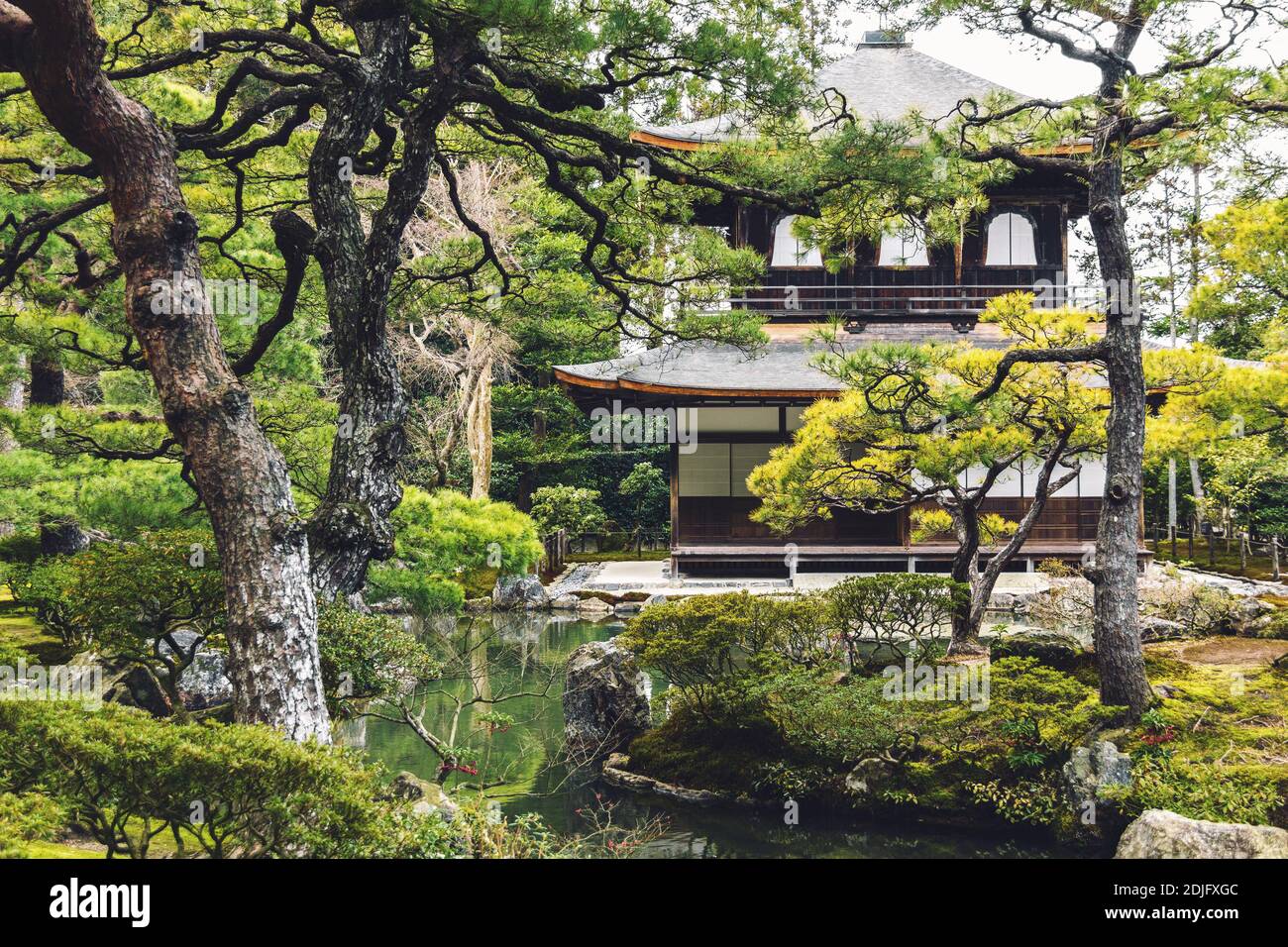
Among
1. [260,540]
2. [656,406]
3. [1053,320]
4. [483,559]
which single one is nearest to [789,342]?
[656,406]

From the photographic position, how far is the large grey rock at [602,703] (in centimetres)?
767

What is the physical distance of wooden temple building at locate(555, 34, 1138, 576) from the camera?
14.4 m

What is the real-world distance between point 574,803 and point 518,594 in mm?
8098

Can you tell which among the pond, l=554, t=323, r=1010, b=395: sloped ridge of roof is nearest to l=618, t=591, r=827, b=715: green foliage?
the pond

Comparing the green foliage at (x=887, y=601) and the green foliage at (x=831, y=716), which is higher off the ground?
the green foliage at (x=887, y=601)

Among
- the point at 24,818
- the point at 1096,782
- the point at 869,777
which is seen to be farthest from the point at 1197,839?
the point at 24,818

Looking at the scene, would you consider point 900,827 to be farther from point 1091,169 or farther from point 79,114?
point 79,114

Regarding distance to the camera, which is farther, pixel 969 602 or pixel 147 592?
pixel 969 602

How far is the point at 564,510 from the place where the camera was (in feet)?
59.7

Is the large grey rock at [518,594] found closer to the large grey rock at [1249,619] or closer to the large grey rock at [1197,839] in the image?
the large grey rock at [1249,619]

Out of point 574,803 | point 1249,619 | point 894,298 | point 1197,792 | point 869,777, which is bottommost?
point 574,803

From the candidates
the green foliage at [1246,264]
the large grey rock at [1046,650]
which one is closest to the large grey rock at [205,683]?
the large grey rock at [1046,650]

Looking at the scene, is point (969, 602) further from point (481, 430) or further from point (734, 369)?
point (481, 430)

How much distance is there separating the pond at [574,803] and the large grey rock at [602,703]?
0.32 metres
